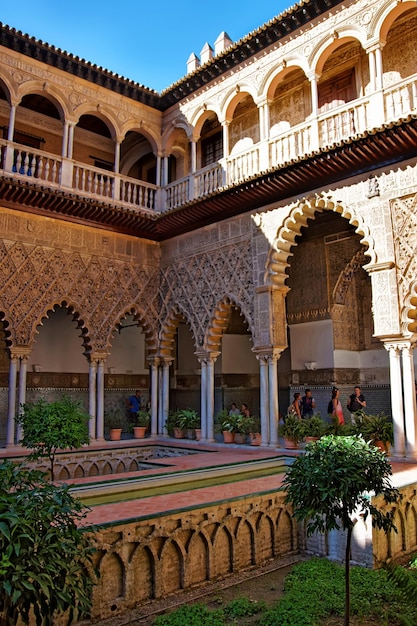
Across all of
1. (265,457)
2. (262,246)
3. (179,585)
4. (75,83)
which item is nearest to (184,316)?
(262,246)

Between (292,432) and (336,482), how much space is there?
239 inches

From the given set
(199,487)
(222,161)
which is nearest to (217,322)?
(222,161)

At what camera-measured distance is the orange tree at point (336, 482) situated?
3.53 meters

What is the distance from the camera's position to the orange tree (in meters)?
3.53

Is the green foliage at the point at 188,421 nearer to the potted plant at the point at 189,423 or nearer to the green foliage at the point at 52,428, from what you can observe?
the potted plant at the point at 189,423

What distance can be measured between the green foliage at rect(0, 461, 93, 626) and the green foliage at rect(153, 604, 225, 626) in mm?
1333

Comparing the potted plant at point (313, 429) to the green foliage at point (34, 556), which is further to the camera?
the potted plant at point (313, 429)

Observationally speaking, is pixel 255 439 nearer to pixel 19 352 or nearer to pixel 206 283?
pixel 206 283

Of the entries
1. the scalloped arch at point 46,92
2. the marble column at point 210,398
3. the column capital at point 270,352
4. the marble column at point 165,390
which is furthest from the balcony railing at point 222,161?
the marble column at point 165,390

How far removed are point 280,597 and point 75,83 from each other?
35.8 feet

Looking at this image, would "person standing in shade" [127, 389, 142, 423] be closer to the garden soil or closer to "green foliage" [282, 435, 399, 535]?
the garden soil

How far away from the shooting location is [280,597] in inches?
167

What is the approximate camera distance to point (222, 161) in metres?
11.1

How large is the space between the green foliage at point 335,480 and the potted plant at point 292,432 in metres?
5.64
